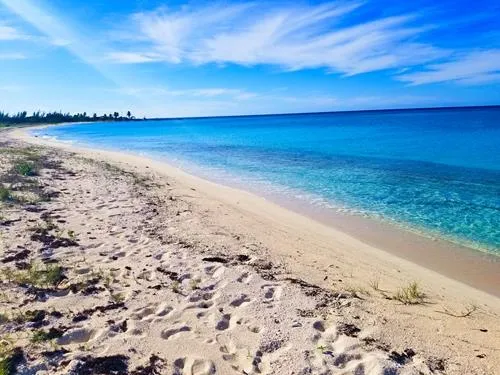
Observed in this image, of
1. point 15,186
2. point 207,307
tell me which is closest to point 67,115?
point 15,186

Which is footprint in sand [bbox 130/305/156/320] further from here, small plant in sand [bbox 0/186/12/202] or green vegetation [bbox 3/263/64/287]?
small plant in sand [bbox 0/186/12/202]

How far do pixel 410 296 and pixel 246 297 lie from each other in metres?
2.49

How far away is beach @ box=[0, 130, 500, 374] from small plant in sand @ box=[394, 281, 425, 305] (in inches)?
0.9

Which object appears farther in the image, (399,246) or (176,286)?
(399,246)

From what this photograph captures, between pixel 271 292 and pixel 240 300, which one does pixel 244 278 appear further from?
pixel 240 300

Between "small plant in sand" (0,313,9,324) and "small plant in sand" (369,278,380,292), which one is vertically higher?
"small plant in sand" (0,313,9,324)

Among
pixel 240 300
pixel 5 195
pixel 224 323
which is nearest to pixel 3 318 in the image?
pixel 224 323

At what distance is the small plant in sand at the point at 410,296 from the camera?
5621mm

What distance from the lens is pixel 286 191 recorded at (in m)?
15.9

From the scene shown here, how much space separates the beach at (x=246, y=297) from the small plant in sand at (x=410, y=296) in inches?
0.9

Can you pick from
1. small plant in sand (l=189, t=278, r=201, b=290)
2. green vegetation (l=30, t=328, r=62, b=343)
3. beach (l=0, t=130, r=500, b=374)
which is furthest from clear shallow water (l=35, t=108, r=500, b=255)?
green vegetation (l=30, t=328, r=62, b=343)

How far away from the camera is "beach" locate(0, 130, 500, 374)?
417cm

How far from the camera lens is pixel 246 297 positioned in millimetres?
5605

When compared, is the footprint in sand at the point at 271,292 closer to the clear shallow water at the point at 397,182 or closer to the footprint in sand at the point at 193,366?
the footprint in sand at the point at 193,366
